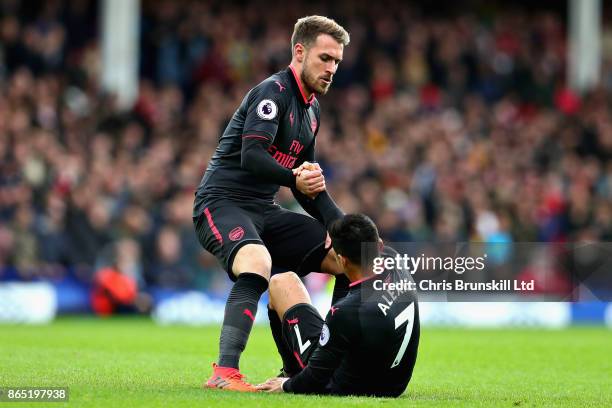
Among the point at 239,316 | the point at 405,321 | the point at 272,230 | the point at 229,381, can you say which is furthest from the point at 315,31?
the point at 229,381

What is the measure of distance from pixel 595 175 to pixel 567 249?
434 inches

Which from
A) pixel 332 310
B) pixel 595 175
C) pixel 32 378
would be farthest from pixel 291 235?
pixel 595 175

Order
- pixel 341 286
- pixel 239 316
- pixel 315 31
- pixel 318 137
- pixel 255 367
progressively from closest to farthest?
pixel 239 316 → pixel 315 31 → pixel 341 286 → pixel 255 367 → pixel 318 137

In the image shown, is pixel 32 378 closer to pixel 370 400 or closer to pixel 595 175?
pixel 370 400

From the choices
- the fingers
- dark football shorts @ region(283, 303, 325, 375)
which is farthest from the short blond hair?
dark football shorts @ region(283, 303, 325, 375)

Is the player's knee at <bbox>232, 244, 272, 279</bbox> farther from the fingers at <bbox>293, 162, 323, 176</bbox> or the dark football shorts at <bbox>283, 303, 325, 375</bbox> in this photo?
the fingers at <bbox>293, 162, 323, 176</bbox>

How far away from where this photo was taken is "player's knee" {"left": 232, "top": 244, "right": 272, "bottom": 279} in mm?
7340

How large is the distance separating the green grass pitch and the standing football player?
0.66 metres

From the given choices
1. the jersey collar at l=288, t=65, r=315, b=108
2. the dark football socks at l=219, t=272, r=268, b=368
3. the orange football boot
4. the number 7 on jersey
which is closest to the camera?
the number 7 on jersey

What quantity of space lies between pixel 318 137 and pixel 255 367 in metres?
11.0

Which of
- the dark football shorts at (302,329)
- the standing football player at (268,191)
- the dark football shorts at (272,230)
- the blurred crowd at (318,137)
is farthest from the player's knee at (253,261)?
the blurred crowd at (318,137)

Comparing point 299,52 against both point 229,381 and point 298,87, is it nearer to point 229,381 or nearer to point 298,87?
point 298,87

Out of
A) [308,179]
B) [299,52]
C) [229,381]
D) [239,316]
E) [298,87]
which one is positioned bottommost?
[229,381]

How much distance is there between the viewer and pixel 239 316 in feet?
24.0
